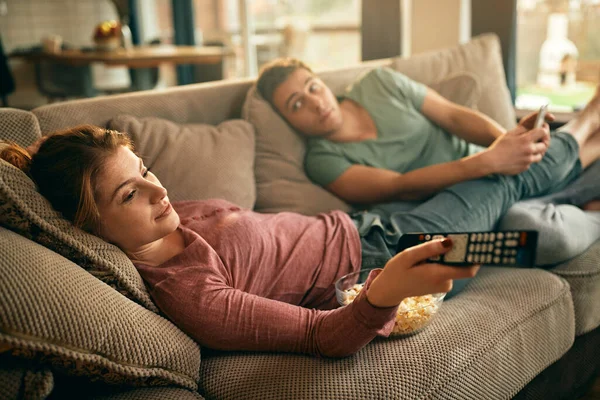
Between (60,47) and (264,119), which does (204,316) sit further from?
(60,47)

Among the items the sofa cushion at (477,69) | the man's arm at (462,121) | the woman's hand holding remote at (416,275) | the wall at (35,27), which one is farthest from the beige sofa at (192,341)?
the wall at (35,27)

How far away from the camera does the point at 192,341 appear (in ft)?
3.81

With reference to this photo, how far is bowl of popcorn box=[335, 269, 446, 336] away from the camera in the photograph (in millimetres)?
1239

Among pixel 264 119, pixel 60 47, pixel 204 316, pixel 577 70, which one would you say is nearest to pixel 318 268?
pixel 204 316

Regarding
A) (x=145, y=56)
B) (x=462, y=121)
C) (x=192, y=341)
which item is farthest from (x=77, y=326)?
(x=145, y=56)

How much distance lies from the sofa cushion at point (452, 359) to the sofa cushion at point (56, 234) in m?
0.23

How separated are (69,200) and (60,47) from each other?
4.50m

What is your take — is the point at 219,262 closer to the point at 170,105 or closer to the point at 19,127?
the point at 19,127

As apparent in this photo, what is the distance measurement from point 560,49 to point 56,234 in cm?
270

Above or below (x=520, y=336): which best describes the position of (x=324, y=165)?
above

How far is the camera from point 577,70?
3062 mm

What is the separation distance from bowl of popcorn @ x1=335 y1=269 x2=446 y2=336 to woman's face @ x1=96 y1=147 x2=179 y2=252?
370 mm

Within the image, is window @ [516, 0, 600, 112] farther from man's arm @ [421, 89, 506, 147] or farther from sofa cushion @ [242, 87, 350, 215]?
sofa cushion @ [242, 87, 350, 215]

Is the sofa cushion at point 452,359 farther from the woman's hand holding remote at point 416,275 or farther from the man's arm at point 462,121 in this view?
the man's arm at point 462,121
